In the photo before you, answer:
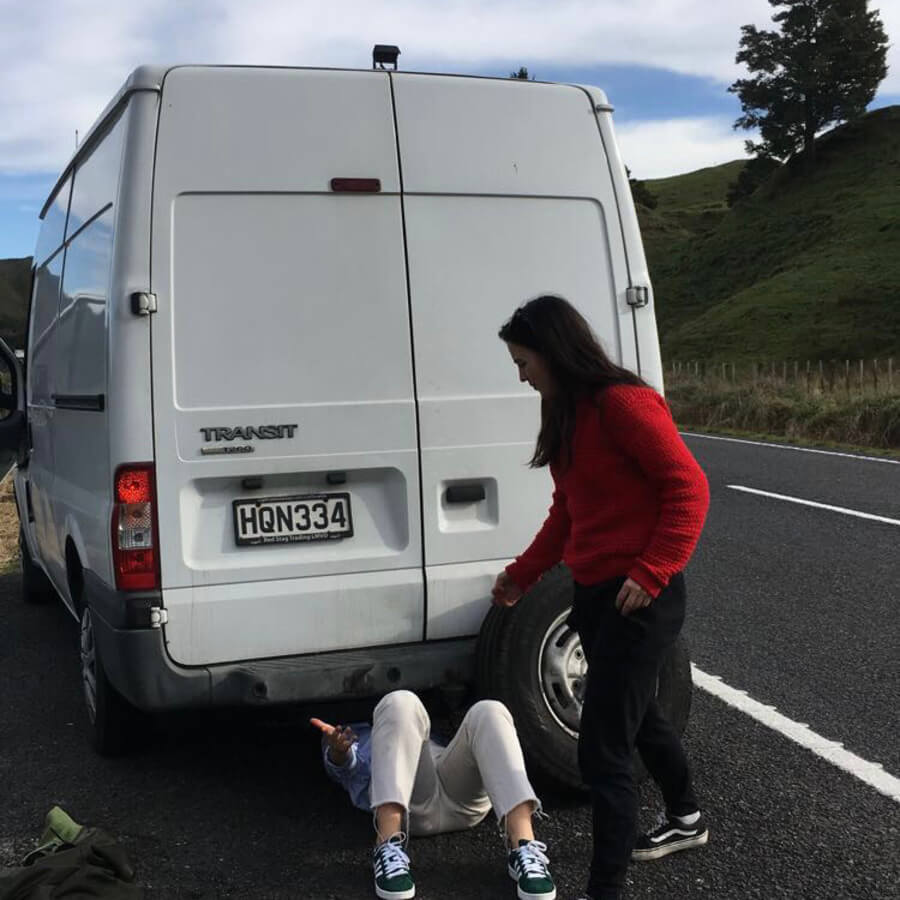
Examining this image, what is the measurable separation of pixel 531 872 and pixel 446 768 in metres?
0.55

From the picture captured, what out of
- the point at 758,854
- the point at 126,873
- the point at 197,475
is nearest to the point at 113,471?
the point at 197,475

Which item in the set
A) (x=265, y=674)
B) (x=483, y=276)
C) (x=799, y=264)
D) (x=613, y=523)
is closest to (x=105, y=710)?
(x=265, y=674)

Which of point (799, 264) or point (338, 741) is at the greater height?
point (799, 264)

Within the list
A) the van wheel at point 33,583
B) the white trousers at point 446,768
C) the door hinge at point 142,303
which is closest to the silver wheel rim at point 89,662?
the door hinge at point 142,303

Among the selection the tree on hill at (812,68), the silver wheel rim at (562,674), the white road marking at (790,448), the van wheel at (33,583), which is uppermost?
the tree on hill at (812,68)

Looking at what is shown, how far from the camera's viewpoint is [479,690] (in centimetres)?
405

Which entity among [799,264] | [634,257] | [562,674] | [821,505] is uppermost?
[799,264]

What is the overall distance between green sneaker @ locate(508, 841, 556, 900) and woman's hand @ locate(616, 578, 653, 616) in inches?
30.8

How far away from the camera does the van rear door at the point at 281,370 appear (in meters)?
3.88

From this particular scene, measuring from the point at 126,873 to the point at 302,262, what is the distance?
6.76 ft

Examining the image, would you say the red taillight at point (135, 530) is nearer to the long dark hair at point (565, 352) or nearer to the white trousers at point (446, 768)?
the white trousers at point (446, 768)

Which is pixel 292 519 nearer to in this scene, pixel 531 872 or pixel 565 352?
pixel 565 352

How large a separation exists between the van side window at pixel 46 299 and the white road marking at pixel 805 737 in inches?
134

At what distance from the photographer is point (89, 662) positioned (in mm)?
4711
